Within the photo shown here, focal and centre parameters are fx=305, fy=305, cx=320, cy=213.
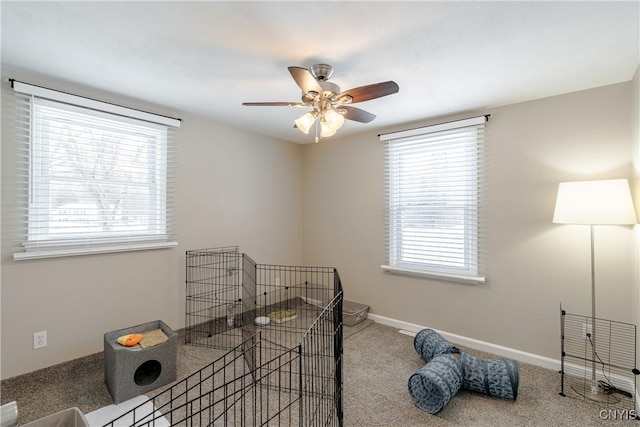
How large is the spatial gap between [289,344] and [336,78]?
2399 mm

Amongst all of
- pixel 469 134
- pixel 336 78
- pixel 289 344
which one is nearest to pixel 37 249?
pixel 289 344

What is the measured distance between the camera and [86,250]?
8.43 ft

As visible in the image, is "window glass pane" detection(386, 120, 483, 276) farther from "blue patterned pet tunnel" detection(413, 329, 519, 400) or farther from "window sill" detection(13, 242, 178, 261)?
"window sill" detection(13, 242, 178, 261)

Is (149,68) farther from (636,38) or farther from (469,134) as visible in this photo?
(636,38)

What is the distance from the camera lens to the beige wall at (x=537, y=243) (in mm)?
2389

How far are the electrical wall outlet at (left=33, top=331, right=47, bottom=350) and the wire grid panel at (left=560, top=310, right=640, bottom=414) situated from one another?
3978 mm

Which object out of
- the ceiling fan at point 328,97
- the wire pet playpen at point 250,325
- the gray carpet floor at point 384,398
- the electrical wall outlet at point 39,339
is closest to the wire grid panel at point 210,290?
the wire pet playpen at point 250,325

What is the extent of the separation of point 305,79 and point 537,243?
2.44 m

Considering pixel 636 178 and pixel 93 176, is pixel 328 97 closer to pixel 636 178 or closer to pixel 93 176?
pixel 93 176

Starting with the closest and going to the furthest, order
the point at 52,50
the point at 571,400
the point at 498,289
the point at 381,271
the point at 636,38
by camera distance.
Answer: the point at 636,38 → the point at 52,50 → the point at 571,400 → the point at 498,289 → the point at 381,271

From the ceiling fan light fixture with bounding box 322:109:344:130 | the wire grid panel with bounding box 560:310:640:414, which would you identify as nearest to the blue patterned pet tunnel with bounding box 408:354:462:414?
the wire grid panel with bounding box 560:310:640:414

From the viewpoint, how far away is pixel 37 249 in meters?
2.37

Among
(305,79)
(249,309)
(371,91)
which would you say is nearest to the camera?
(305,79)

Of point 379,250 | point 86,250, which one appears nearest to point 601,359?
point 379,250
